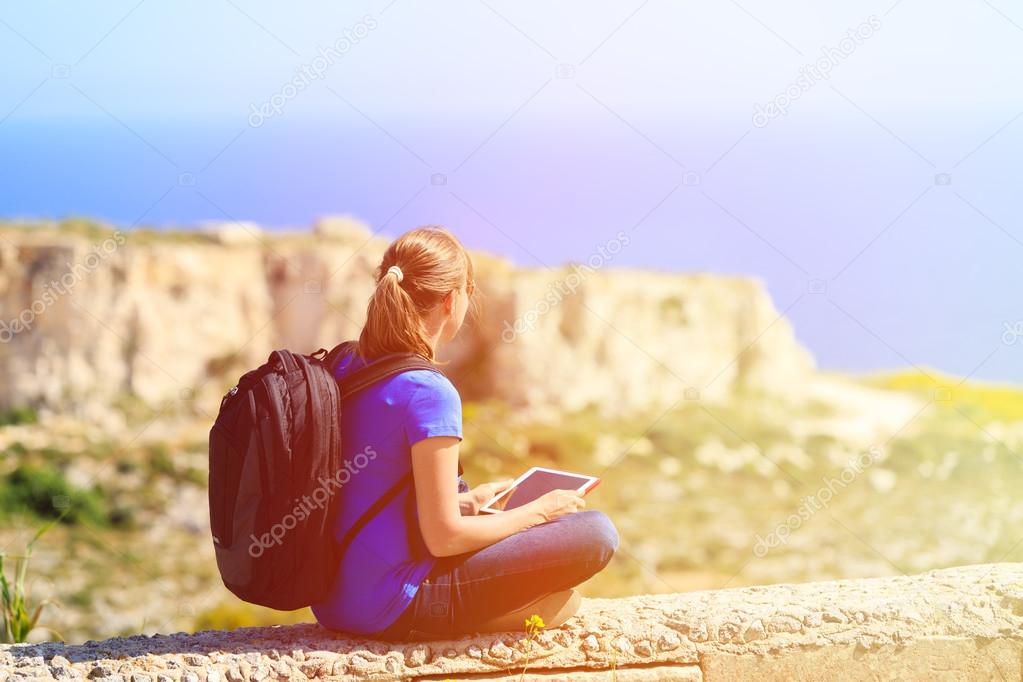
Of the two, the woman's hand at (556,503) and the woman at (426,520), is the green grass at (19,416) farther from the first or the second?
the woman's hand at (556,503)

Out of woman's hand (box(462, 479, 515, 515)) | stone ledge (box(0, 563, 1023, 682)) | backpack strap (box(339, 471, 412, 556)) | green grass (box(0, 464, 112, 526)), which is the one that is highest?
green grass (box(0, 464, 112, 526))

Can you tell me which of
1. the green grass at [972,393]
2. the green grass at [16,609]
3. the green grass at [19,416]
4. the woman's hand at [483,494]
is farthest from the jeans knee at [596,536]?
the green grass at [972,393]

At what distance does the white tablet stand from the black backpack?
0.39 meters

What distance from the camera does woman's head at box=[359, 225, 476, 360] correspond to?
2.60 m

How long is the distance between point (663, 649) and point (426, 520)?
764mm

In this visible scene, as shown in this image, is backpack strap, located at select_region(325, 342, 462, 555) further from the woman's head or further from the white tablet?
the white tablet

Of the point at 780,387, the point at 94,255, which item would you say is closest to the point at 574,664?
the point at 94,255

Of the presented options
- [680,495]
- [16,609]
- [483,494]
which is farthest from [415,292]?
[680,495]

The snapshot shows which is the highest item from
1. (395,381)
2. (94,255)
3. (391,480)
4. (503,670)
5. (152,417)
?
(94,255)

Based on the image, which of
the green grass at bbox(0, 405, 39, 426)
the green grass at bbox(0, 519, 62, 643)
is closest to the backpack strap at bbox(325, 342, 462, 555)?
the green grass at bbox(0, 519, 62, 643)

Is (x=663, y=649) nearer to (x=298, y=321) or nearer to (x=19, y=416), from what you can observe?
(x=19, y=416)

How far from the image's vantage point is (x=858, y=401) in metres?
42.0

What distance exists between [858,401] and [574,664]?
4131 cm

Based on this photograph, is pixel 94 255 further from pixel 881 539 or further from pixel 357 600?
pixel 357 600
